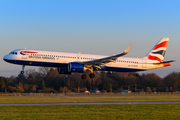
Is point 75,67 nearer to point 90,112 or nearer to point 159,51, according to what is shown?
point 90,112

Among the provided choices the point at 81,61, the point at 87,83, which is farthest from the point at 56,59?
the point at 87,83

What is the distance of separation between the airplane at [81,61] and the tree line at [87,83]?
64.8 meters

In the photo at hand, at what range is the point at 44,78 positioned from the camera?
124 meters

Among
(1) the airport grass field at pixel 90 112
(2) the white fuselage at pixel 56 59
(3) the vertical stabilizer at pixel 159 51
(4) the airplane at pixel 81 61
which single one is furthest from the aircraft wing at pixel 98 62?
(3) the vertical stabilizer at pixel 159 51

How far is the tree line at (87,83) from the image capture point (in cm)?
11750

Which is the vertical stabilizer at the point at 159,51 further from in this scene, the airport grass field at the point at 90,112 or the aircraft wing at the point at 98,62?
the airport grass field at the point at 90,112

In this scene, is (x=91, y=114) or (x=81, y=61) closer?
(x=91, y=114)

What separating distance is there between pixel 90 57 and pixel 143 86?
92.3 m

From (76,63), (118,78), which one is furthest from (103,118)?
(118,78)

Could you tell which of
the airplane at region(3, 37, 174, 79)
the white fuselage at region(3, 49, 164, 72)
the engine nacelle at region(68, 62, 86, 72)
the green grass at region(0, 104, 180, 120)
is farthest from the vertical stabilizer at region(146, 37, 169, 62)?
the green grass at region(0, 104, 180, 120)

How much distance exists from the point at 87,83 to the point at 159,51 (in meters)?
74.7

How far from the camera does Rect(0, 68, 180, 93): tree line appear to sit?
11750 cm

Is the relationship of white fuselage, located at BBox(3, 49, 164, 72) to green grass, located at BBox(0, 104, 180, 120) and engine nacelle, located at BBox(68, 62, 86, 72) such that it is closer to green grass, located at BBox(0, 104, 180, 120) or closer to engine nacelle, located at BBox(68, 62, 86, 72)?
engine nacelle, located at BBox(68, 62, 86, 72)

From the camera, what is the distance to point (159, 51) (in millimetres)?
56875
